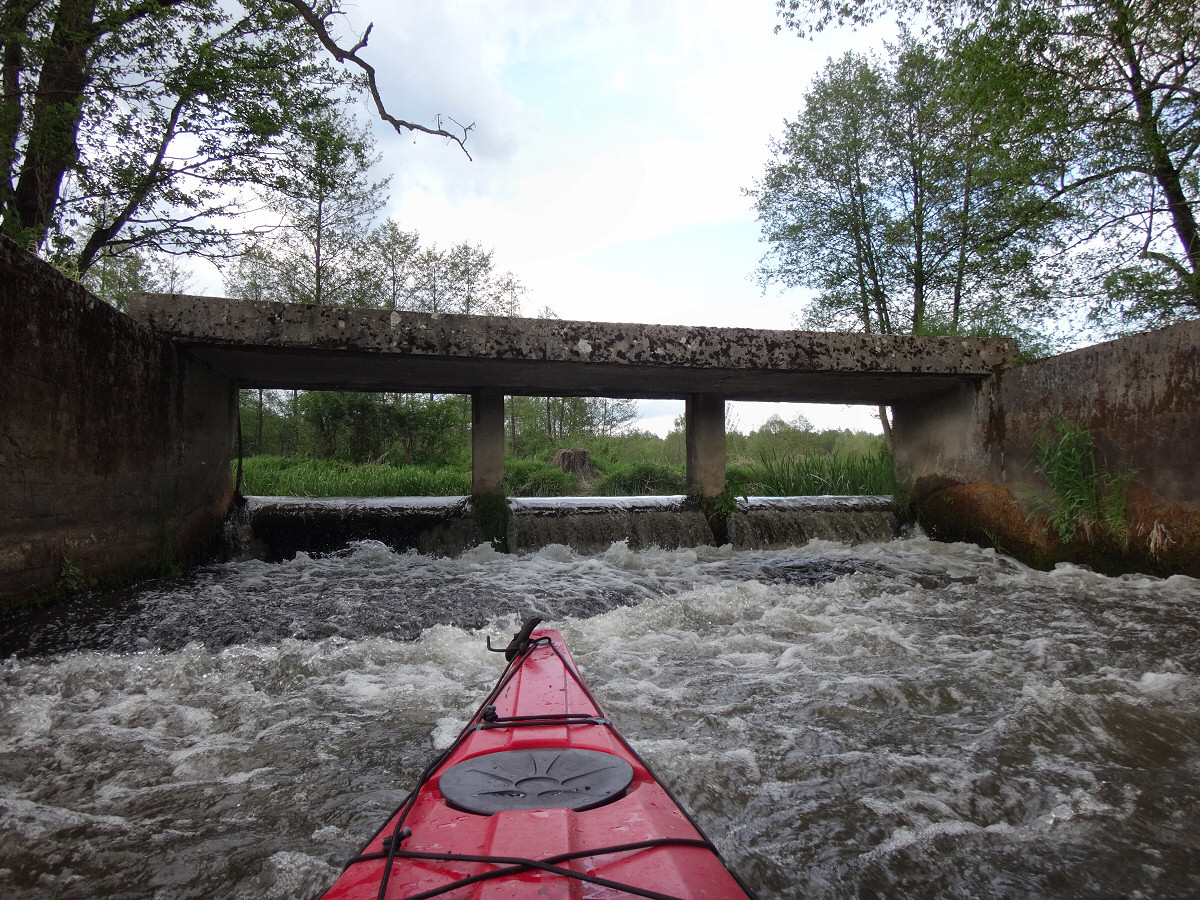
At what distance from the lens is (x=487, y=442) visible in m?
6.57

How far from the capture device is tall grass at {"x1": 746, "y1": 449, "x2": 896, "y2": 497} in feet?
29.1

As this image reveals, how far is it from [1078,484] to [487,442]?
506cm

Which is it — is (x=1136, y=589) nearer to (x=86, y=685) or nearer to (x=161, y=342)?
(x=86, y=685)

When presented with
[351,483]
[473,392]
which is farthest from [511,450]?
[473,392]

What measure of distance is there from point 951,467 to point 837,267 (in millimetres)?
11299

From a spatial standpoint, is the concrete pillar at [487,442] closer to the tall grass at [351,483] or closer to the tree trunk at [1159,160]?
the tall grass at [351,483]

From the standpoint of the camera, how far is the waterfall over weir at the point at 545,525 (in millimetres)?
5973

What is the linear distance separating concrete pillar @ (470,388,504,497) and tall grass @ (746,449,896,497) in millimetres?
4619

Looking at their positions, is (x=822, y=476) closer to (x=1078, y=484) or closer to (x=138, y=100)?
(x=1078, y=484)

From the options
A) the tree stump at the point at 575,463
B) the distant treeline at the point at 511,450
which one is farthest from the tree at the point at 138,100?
the tree stump at the point at 575,463

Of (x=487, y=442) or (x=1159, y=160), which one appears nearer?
(x=487, y=442)

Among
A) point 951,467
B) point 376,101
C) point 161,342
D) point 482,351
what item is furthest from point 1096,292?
point 161,342

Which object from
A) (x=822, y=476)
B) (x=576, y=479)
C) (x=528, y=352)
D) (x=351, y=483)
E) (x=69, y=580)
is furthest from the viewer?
(x=576, y=479)

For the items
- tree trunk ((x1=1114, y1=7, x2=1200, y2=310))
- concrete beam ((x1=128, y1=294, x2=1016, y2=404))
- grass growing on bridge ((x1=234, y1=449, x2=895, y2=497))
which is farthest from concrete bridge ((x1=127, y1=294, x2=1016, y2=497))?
tree trunk ((x1=1114, y1=7, x2=1200, y2=310))
